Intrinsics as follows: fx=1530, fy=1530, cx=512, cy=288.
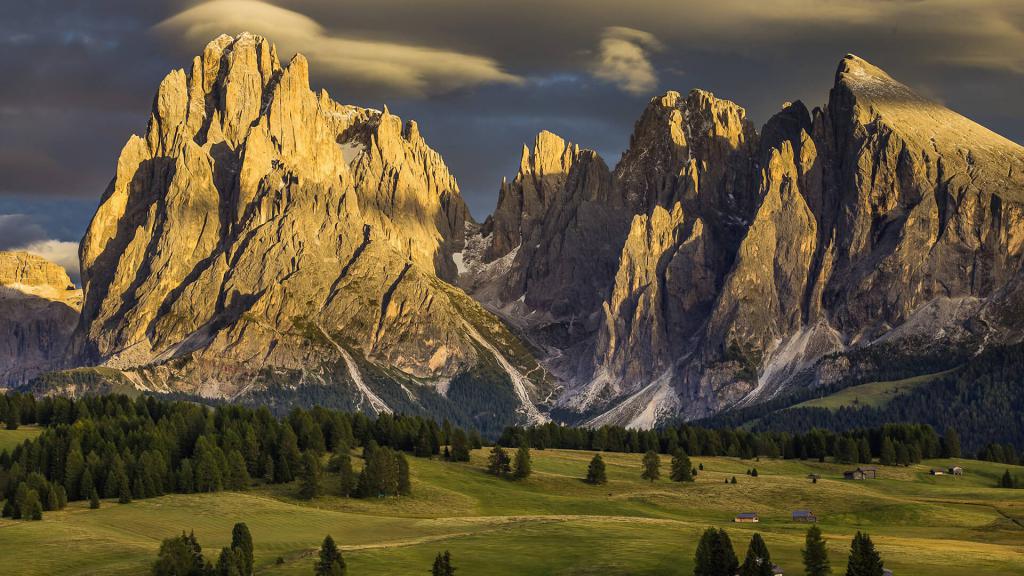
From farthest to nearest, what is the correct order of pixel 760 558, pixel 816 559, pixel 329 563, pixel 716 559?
pixel 329 563 → pixel 716 559 → pixel 816 559 → pixel 760 558

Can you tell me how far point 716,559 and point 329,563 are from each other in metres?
36.9

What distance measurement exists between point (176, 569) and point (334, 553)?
14963 millimetres

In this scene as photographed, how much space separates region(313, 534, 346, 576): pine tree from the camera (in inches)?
5719

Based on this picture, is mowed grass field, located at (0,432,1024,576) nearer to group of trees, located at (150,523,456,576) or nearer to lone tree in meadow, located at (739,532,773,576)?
group of trees, located at (150,523,456,576)

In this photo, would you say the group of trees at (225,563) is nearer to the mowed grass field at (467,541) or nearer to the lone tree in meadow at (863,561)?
A: the mowed grass field at (467,541)

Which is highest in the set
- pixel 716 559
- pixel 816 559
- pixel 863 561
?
pixel 863 561

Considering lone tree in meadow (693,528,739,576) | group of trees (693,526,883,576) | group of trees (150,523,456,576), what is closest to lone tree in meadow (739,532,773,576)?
group of trees (693,526,883,576)

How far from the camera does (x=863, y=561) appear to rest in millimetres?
131750

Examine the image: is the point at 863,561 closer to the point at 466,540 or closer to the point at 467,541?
the point at 467,541

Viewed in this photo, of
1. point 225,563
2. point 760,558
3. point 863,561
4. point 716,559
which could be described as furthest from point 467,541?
point 863,561

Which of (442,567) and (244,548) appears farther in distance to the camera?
(244,548)

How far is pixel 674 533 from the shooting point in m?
174

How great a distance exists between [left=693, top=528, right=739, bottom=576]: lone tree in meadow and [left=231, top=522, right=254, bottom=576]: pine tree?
43144 mm

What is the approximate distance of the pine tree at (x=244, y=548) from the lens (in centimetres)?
14788
